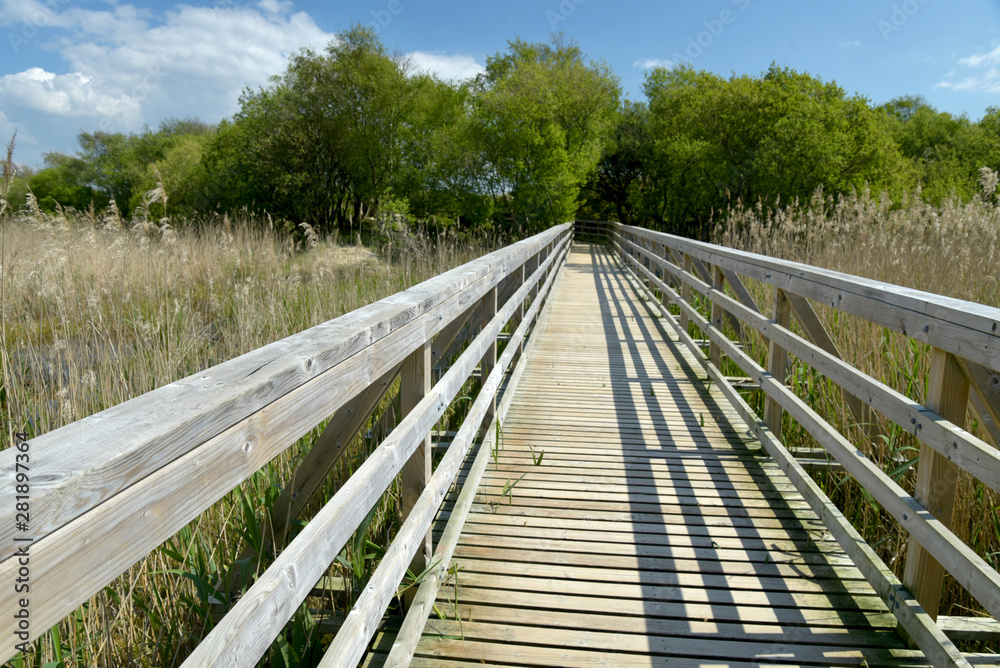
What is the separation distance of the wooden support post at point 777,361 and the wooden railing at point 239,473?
2.11 metres

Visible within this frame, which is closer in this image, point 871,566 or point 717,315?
point 871,566

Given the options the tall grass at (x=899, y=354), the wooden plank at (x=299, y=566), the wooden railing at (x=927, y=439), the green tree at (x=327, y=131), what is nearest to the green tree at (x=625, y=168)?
the green tree at (x=327, y=131)

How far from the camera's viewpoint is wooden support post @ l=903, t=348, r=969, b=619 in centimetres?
180

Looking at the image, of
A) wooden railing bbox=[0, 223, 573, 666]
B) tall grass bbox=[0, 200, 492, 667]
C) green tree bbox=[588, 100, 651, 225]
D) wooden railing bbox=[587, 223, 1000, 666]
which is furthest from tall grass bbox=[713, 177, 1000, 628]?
green tree bbox=[588, 100, 651, 225]

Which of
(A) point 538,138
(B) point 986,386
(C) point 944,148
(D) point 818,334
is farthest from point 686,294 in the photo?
(C) point 944,148

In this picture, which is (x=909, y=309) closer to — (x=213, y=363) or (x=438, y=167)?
(x=213, y=363)

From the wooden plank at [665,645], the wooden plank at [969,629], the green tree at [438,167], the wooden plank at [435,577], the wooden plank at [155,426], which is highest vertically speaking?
the green tree at [438,167]

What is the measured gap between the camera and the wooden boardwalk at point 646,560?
6.53 feet

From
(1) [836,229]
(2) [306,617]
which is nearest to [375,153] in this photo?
(1) [836,229]

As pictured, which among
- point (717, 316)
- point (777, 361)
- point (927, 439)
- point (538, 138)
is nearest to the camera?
point (927, 439)

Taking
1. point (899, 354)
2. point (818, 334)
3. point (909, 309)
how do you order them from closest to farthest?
point (909, 309)
point (818, 334)
point (899, 354)

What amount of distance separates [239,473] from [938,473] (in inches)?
76.0

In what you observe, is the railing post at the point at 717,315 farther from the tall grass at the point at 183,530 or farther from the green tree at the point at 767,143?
the green tree at the point at 767,143

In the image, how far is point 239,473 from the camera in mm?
917
